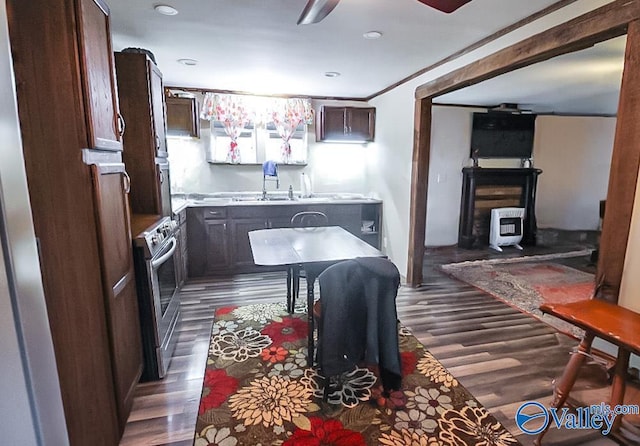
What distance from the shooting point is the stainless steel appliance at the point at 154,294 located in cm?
200

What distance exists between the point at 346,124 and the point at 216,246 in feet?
8.08

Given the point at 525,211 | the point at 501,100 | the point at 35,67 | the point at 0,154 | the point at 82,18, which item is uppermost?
the point at 501,100

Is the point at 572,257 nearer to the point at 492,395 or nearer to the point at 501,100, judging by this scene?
the point at 501,100

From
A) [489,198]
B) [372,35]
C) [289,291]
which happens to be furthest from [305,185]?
[489,198]

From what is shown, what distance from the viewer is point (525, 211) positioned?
568 centimetres

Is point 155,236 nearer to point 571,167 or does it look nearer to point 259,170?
point 259,170

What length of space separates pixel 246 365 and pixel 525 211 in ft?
17.7

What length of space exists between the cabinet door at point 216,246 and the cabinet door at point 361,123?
221 centimetres

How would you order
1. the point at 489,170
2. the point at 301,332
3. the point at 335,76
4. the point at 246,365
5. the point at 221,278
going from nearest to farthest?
the point at 246,365
the point at 301,332
the point at 335,76
the point at 221,278
the point at 489,170

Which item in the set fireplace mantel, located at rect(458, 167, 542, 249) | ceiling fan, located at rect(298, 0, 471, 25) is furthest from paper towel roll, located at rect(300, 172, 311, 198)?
ceiling fan, located at rect(298, 0, 471, 25)

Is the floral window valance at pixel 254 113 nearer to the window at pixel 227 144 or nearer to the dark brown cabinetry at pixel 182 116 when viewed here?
the window at pixel 227 144

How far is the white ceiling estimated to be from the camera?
218 cm

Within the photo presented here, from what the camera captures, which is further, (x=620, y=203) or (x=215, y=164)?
(x=215, y=164)

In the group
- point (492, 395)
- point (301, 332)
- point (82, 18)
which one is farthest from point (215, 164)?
point (492, 395)
